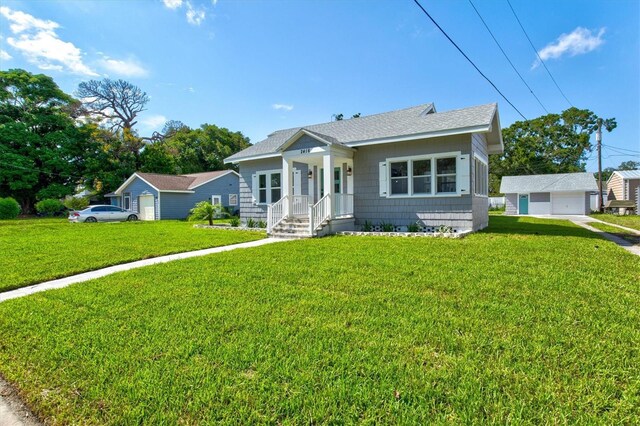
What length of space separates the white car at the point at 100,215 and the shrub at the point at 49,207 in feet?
24.4

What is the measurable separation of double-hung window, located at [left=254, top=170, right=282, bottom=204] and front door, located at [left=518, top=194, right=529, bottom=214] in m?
25.4

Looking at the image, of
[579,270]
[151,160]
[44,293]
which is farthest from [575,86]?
[151,160]

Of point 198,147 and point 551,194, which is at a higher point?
point 198,147

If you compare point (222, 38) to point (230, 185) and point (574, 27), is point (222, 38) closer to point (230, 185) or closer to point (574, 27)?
point (574, 27)

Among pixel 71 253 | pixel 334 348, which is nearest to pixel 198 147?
pixel 71 253

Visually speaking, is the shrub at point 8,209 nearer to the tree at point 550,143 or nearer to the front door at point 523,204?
the front door at point 523,204

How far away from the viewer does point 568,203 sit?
2722 centimetres

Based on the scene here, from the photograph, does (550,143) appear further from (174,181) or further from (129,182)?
(129,182)

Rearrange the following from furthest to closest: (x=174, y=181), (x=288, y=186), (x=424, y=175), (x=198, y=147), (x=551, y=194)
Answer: (x=198, y=147), (x=551, y=194), (x=174, y=181), (x=288, y=186), (x=424, y=175)

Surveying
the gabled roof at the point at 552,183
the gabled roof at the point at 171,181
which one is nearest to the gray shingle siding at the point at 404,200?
the gabled roof at the point at 171,181

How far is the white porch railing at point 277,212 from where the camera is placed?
11.5 metres

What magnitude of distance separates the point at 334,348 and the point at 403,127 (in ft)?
32.7

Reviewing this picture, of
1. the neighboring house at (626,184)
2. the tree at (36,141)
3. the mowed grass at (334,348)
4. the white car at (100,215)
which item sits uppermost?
the tree at (36,141)

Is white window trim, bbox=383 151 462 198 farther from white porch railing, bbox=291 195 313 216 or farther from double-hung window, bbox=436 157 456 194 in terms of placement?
white porch railing, bbox=291 195 313 216
